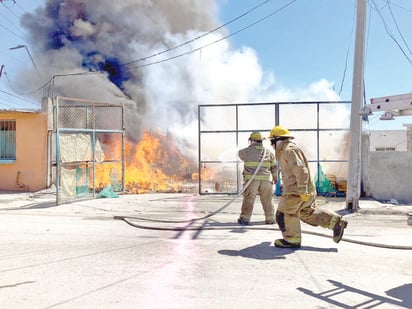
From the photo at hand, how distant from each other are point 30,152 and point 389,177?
1106 cm

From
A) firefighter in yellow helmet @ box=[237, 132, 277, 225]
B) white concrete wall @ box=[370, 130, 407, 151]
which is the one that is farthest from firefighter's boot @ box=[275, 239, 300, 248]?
white concrete wall @ box=[370, 130, 407, 151]

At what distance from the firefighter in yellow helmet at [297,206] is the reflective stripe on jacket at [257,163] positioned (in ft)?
5.70

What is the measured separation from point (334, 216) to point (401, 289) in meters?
1.50

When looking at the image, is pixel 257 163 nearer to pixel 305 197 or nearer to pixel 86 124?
pixel 305 197

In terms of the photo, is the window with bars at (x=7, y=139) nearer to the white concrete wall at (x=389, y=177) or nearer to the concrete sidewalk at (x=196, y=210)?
the concrete sidewalk at (x=196, y=210)

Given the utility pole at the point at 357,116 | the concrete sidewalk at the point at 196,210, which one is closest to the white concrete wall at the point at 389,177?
the concrete sidewalk at the point at 196,210

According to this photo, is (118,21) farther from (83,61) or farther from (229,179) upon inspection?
(229,179)

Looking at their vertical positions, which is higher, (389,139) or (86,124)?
(389,139)

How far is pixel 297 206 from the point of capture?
18.0 ft

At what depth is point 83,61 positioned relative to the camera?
2470 cm

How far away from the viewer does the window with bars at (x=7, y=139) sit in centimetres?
1401

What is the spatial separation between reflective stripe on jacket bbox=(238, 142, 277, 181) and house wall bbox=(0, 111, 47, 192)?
8462 millimetres

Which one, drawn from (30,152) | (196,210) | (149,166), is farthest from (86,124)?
(149,166)

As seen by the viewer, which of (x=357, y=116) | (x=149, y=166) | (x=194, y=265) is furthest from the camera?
(x=149, y=166)
